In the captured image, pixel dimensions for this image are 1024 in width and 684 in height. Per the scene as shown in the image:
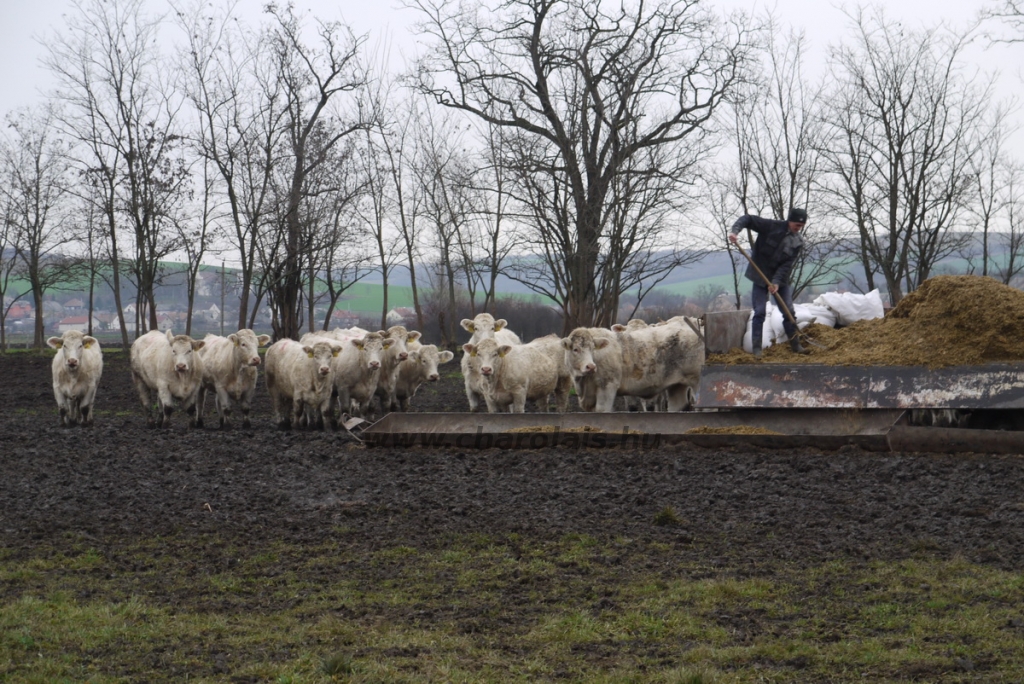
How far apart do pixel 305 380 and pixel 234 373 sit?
1.85m

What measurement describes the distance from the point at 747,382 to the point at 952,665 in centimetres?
780

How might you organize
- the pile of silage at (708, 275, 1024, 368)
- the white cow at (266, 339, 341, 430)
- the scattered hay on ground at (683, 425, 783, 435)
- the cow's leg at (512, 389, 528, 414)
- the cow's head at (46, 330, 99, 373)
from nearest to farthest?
the pile of silage at (708, 275, 1024, 368) < the scattered hay on ground at (683, 425, 783, 435) < the cow's leg at (512, 389, 528, 414) < the white cow at (266, 339, 341, 430) < the cow's head at (46, 330, 99, 373)

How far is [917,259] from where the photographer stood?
3419cm

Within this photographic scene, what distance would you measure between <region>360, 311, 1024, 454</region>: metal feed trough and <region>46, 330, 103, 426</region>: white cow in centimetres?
687

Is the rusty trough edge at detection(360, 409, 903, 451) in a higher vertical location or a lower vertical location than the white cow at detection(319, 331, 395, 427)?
lower

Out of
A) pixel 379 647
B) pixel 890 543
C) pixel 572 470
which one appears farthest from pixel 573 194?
pixel 379 647

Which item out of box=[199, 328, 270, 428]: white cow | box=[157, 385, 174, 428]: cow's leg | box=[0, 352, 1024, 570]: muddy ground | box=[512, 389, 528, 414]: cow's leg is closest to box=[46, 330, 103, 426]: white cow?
box=[157, 385, 174, 428]: cow's leg

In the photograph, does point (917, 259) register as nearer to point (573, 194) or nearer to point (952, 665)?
point (573, 194)

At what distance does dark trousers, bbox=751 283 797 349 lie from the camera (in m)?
13.5

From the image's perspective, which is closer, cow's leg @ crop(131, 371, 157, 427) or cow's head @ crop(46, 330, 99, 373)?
cow's head @ crop(46, 330, 99, 373)

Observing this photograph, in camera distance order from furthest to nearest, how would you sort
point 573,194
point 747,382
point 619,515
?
point 573,194 < point 747,382 < point 619,515

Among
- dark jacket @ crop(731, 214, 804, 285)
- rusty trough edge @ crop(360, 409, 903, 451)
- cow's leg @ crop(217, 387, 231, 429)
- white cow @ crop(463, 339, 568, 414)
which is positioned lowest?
rusty trough edge @ crop(360, 409, 903, 451)

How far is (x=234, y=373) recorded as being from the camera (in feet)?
60.8

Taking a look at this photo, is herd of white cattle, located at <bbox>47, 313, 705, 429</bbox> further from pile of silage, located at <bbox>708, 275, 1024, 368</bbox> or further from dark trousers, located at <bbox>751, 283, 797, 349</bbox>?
pile of silage, located at <bbox>708, 275, 1024, 368</bbox>
